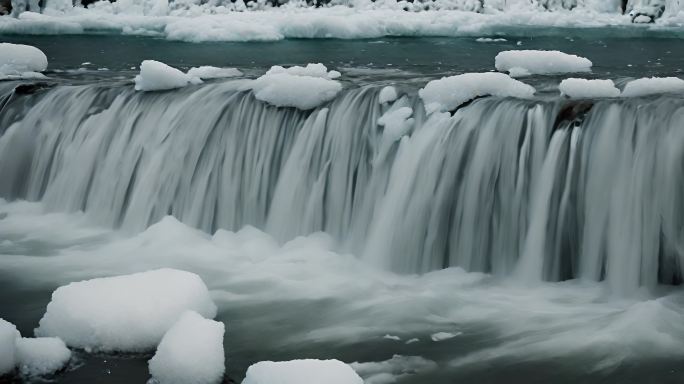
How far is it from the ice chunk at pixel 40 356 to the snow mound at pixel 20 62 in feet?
Answer: 20.0

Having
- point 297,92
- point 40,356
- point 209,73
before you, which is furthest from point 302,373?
point 209,73

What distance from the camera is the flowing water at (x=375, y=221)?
4.12m

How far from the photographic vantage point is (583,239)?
5000mm

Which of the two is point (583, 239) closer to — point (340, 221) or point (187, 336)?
point (340, 221)

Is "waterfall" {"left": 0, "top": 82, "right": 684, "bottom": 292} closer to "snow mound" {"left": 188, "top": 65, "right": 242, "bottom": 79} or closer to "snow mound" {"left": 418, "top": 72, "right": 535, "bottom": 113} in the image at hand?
"snow mound" {"left": 418, "top": 72, "right": 535, "bottom": 113}

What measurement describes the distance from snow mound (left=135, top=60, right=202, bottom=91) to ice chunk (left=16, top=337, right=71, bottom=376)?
423cm

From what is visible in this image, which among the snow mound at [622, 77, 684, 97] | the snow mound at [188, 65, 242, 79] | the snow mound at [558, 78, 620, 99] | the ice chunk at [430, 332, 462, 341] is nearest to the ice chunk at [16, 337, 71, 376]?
the ice chunk at [430, 332, 462, 341]

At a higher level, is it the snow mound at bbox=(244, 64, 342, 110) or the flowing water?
the snow mound at bbox=(244, 64, 342, 110)

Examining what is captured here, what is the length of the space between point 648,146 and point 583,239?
0.73 metres

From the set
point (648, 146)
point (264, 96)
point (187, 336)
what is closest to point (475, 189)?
point (648, 146)

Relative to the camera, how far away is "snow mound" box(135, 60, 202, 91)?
7305mm

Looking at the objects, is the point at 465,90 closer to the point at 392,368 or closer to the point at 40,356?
the point at 392,368

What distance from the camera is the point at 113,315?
3588 millimetres

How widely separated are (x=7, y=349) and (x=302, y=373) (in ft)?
4.09
